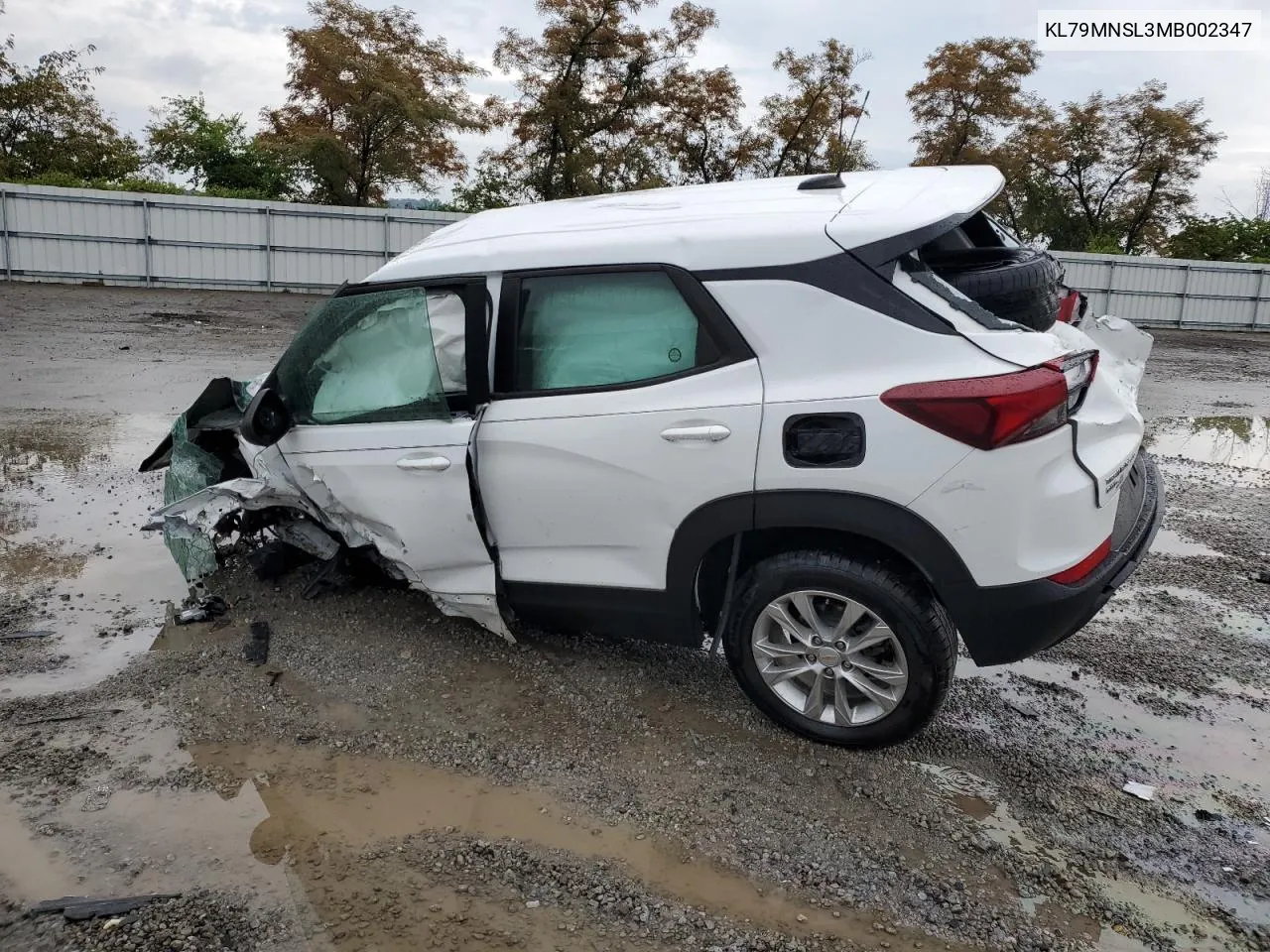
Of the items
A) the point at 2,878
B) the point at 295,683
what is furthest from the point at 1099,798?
the point at 2,878

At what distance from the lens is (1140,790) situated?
11.1 feet

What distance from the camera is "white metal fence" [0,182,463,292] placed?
791 inches

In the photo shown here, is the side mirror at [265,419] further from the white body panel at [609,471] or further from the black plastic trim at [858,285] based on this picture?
the black plastic trim at [858,285]

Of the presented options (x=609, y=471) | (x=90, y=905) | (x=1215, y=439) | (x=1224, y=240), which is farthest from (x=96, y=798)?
(x=1224, y=240)

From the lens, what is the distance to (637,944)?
2639mm

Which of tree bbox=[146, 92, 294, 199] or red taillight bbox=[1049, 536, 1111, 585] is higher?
tree bbox=[146, 92, 294, 199]

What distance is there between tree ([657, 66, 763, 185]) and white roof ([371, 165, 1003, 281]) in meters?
25.8

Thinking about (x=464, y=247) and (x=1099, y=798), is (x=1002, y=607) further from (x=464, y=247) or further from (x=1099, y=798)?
(x=464, y=247)

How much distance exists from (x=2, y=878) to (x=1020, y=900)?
2892 millimetres

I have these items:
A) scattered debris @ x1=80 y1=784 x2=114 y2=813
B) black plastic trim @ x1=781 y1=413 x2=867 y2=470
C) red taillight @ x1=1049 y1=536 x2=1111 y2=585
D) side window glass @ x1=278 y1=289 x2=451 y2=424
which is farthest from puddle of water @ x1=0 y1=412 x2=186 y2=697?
red taillight @ x1=1049 y1=536 x2=1111 y2=585

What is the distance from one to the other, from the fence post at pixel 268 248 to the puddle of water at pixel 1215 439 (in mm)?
17733

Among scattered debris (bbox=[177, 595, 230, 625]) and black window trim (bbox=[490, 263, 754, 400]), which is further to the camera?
scattered debris (bbox=[177, 595, 230, 625])

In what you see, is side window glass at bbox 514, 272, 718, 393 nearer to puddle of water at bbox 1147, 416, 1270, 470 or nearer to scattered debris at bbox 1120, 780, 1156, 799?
scattered debris at bbox 1120, 780, 1156, 799

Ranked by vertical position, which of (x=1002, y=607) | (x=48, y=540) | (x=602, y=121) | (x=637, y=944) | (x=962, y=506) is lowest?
(x=637, y=944)
